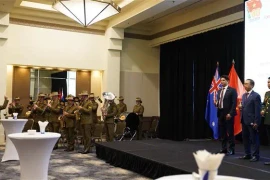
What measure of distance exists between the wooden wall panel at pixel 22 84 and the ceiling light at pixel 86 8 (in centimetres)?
369

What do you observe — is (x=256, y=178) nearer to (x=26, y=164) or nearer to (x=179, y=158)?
(x=179, y=158)

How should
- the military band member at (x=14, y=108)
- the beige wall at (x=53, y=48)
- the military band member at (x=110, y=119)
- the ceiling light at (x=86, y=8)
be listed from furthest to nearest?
the beige wall at (x=53, y=48), the military band member at (x=14, y=108), the military band member at (x=110, y=119), the ceiling light at (x=86, y=8)

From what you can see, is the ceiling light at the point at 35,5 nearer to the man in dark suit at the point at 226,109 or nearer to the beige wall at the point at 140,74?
the beige wall at the point at 140,74

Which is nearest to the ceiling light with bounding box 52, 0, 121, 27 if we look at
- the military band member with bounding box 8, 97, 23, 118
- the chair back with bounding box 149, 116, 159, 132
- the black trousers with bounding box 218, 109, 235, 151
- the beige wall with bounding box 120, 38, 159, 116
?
the military band member with bounding box 8, 97, 23, 118

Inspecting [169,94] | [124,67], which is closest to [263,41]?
[169,94]

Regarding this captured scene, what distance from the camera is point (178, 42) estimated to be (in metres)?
11.0

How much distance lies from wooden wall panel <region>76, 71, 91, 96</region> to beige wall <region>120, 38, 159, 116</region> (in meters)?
1.17

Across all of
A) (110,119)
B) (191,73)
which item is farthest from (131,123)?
(191,73)

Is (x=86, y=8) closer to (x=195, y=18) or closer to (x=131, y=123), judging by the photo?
(x=131, y=123)

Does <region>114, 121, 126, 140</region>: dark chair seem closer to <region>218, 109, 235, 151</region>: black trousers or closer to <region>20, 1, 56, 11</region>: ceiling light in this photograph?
<region>218, 109, 235, 151</region>: black trousers

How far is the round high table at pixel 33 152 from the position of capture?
3.78m

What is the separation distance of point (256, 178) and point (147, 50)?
8.80 metres

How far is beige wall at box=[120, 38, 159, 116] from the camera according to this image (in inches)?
459

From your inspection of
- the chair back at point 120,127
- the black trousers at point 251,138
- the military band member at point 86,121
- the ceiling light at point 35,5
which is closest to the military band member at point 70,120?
the military band member at point 86,121
